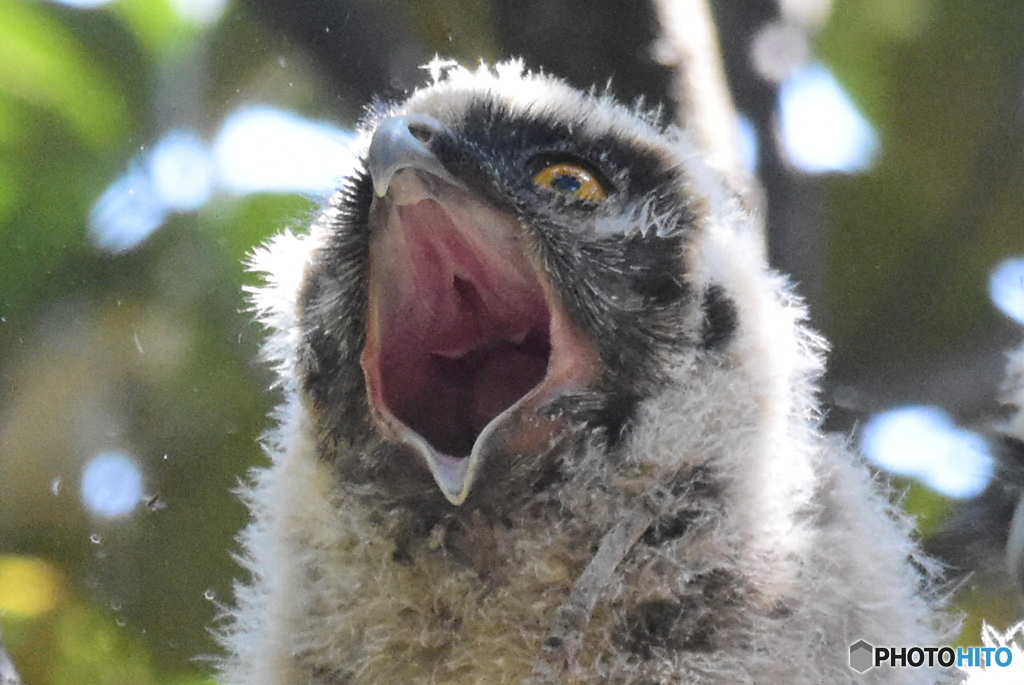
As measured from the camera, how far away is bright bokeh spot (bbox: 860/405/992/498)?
135cm

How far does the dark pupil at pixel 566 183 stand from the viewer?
111 centimetres

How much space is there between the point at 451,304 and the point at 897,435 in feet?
2.71

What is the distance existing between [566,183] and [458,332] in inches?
8.8

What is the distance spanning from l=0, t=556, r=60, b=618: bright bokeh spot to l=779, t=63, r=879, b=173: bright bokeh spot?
1.34m

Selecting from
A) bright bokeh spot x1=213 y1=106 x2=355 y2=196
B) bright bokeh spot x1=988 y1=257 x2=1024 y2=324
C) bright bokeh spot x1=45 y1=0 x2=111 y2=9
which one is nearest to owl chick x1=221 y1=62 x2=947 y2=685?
bright bokeh spot x1=213 y1=106 x2=355 y2=196

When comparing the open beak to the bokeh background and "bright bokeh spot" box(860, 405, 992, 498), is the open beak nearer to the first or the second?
the bokeh background

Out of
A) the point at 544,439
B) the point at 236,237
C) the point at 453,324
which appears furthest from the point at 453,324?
the point at 236,237

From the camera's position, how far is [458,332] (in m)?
1.10

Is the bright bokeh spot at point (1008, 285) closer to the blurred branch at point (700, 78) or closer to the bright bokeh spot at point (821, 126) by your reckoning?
the bright bokeh spot at point (821, 126)

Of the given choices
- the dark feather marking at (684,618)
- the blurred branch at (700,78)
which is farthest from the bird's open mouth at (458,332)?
the blurred branch at (700,78)

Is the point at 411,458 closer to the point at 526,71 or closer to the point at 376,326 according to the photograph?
the point at 376,326

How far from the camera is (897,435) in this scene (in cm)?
148

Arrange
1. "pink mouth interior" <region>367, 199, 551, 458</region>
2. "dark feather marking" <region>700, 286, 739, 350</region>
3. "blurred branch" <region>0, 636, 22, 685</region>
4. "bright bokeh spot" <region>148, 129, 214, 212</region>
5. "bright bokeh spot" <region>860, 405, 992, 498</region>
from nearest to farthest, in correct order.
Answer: "blurred branch" <region>0, 636, 22, 685</region>
"pink mouth interior" <region>367, 199, 551, 458</region>
"dark feather marking" <region>700, 286, 739, 350</region>
"bright bokeh spot" <region>860, 405, 992, 498</region>
"bright bokeh spot" <region>148, 129, 214, 212</region>

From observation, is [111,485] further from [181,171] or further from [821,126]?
[821,126]
